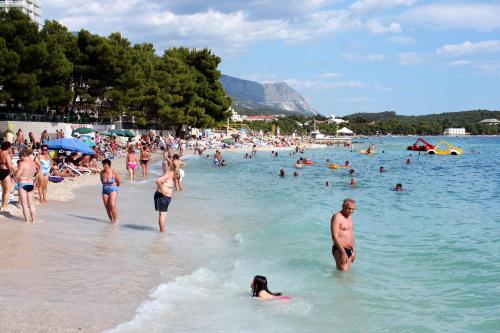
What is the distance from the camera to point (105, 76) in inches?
1843

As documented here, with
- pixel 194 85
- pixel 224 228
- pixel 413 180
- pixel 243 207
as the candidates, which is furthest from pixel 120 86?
pixel 224 228

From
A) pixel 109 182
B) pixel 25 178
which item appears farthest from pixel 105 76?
pixel 25 178

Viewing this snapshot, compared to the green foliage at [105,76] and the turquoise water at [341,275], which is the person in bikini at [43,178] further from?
the green foliage at [105,76]

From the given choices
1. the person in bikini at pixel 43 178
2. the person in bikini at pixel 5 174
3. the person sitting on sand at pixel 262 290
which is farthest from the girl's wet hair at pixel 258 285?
the person in bikini at pixel 43 178

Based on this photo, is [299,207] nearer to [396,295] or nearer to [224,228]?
[224,228]

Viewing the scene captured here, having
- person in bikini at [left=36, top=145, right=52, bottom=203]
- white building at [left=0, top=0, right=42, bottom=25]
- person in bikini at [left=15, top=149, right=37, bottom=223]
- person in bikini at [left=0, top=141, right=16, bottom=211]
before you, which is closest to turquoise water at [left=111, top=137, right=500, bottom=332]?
person in bikini at [left=15, top=149, right=37, bottom=223]

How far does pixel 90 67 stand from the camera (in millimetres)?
45188

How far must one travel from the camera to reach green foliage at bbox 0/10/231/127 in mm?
35438

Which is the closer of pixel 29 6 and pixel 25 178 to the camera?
pixel 25 178

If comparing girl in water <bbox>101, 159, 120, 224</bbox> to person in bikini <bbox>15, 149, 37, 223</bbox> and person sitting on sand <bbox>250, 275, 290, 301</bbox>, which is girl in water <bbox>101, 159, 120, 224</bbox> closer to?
person in bikini <bbox>15, 149, 37, 223</bbox>

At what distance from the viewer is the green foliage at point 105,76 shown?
3544 cm

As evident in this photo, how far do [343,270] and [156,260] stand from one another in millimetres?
2975

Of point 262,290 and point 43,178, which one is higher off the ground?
point 43,178

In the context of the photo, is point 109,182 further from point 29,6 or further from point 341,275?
point 29,6
